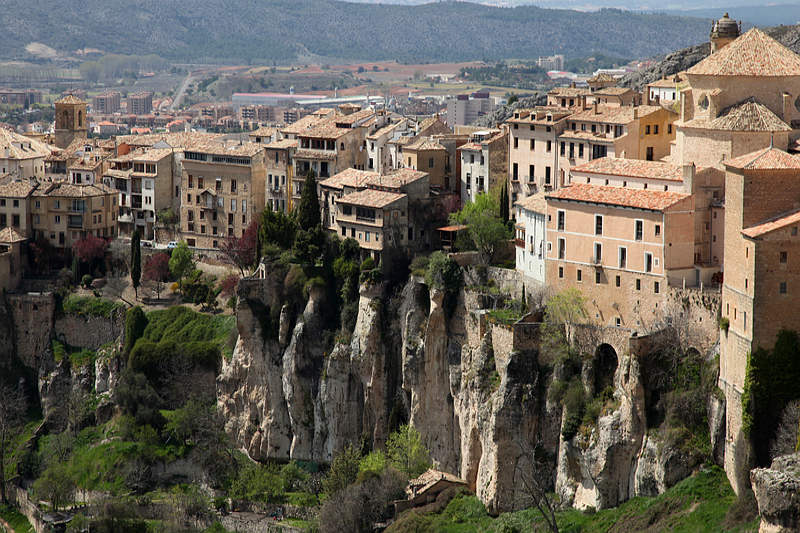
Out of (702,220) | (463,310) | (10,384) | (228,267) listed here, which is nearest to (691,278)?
(702,220)

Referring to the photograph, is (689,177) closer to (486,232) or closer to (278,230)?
(486,232)

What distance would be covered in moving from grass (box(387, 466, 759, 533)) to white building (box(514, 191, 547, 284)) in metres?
11.4

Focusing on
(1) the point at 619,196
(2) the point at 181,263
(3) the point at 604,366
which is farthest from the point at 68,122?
(3) the point at 604,366

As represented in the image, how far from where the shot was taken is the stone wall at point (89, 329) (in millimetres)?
89562

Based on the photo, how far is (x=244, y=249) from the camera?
8631cm

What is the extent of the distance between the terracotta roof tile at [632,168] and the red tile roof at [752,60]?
15.2ft

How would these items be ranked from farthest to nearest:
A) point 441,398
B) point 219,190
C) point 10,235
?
1. point 10,235
2. point 219,190
3. point 441,398

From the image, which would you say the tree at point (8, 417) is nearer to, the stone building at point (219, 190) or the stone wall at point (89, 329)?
the stone wall at point (89, 329)

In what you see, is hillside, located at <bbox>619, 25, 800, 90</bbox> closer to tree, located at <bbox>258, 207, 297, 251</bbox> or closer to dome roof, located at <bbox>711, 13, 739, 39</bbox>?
dome roof, located at <bbox>711, 13, 739, 39</bbox>

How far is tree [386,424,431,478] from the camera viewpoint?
2771 inches

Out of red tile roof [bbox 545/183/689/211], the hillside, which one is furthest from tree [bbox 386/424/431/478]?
the hillside

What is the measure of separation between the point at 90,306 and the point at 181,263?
654 cm

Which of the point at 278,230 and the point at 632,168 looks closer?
the point at 632,168

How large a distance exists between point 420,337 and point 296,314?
9.09 m
